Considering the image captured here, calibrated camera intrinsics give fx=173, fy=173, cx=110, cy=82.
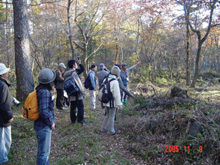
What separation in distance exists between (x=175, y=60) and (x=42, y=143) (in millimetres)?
18638

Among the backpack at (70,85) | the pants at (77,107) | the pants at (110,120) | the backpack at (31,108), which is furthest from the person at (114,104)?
the backpack at (31,108)

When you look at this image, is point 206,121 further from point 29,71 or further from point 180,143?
point 29,71

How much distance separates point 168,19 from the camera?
1694 cm

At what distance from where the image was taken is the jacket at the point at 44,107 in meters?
2.98

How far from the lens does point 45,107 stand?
2988 mm

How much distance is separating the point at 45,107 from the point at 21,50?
512 centimetres

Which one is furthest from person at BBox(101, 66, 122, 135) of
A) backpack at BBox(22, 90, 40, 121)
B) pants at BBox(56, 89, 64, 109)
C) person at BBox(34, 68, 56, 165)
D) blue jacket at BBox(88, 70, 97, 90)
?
pants at BBox(56, 89, 64, 109)

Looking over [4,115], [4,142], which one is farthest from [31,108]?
[4,142]

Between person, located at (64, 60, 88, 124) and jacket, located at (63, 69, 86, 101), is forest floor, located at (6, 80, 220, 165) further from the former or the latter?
jacket, located at (63, 69, 86, 101)

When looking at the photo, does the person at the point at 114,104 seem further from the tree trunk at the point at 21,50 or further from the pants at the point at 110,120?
the tree trunk at the point at 21,50

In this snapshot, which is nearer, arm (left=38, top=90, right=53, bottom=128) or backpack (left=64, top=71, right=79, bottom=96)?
arm (left=38, top=90, right=53, bottom=128)

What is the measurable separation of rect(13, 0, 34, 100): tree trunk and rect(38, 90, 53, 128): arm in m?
4.74

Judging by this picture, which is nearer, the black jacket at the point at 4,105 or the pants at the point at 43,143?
the pants at the point at 43,143

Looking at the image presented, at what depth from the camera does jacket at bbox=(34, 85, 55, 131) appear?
117 inches
